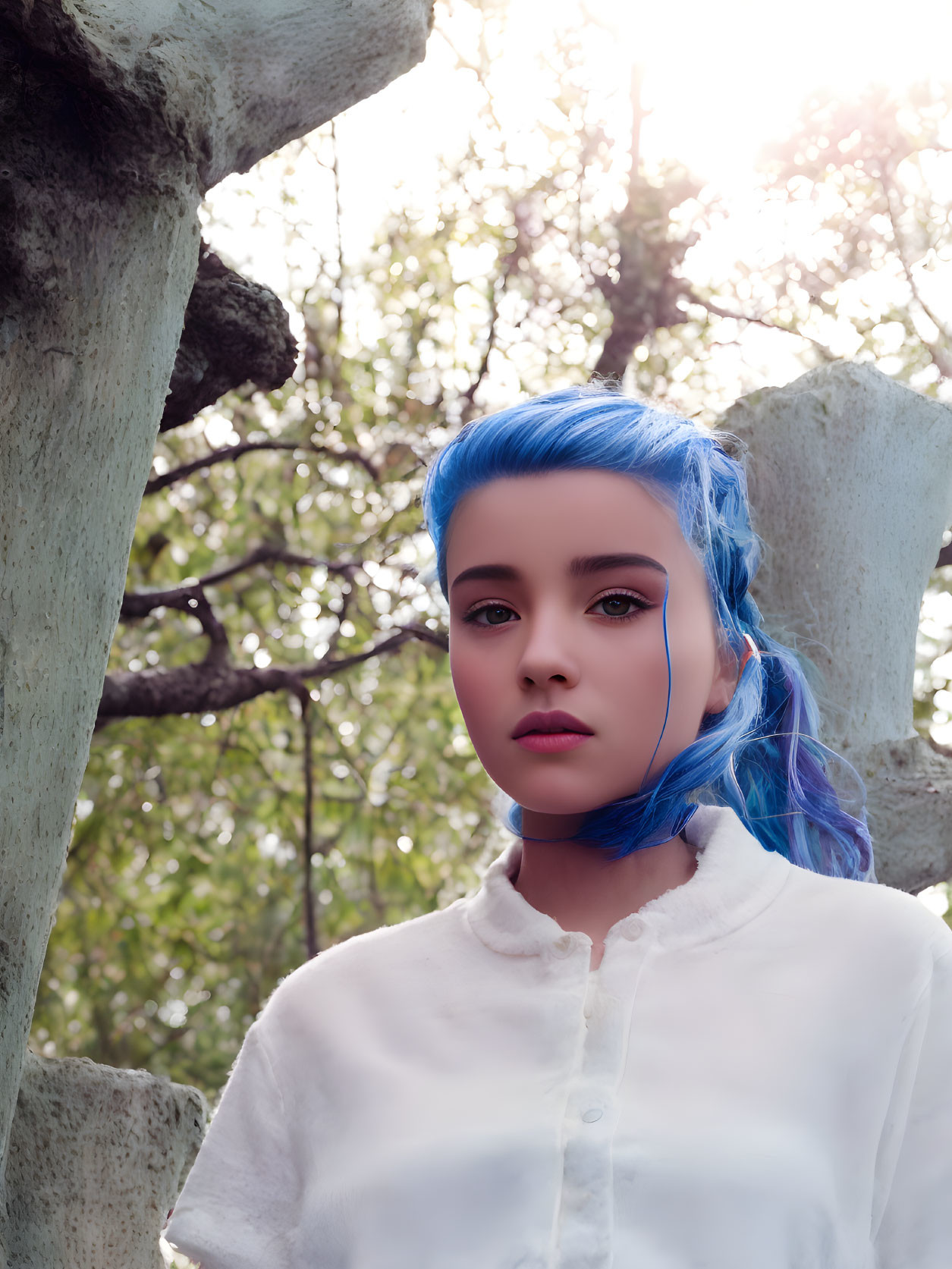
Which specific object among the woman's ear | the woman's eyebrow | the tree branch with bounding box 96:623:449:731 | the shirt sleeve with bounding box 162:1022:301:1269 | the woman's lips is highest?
the tree branch with bounding box 96:623:449:731

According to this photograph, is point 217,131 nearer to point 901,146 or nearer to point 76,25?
point 76,25

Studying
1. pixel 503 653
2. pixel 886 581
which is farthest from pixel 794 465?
pixel 503 653

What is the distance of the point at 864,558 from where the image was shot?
2.10 m

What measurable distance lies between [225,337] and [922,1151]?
1.53m

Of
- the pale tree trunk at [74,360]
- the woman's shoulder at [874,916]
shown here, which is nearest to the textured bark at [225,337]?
the pale tree trunk at [74,360]

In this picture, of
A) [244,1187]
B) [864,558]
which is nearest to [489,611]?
[244,1187]

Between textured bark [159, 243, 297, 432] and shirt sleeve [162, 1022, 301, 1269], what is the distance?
3.56 ft

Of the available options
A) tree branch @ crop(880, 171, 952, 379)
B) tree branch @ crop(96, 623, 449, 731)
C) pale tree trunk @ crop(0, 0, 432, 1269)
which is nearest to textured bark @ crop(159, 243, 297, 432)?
pale tree trunk @ crop(0, 0, 432, 1269)

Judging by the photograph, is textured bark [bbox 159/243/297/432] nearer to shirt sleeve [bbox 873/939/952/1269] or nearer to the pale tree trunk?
the pale tree trunk

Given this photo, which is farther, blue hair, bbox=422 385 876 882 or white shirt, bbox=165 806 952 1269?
blue hair, bbox=422 385 876 882

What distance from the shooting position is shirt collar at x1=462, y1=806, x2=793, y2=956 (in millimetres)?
1435

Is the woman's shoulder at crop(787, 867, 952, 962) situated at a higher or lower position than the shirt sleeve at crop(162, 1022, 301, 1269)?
higher

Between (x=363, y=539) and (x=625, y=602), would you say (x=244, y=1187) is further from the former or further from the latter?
(x=363, y=539)

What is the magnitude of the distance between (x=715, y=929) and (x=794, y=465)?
978mm
